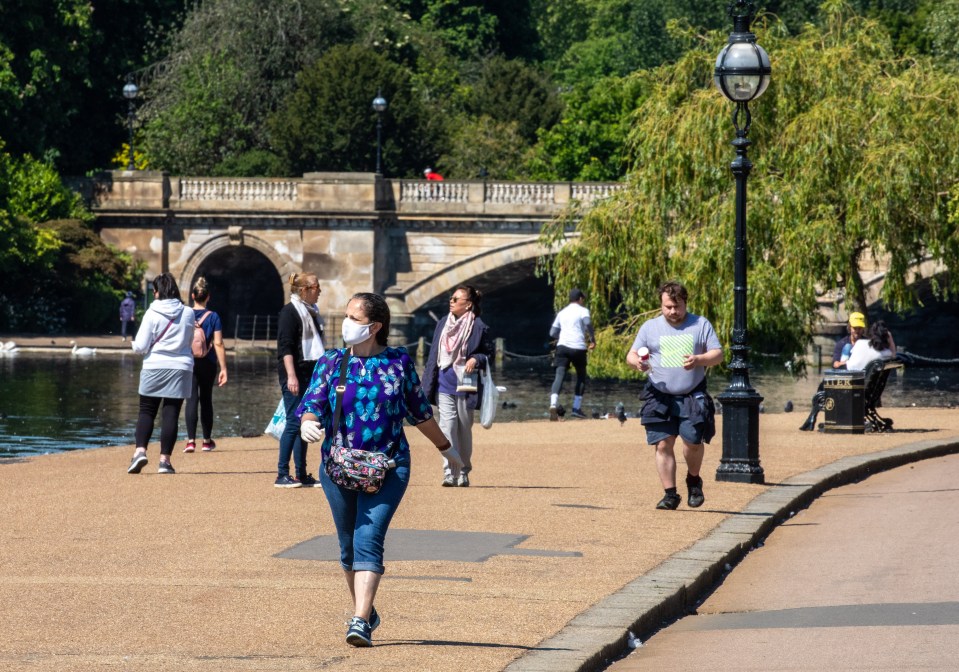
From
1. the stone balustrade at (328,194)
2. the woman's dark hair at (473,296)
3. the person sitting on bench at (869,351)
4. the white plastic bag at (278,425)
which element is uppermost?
the stone balustrade at (328,194)

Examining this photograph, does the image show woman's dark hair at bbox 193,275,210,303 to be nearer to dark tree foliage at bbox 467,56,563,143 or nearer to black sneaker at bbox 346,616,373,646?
black sneaker at bbox 346,616,373,646

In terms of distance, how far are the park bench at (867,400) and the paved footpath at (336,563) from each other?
3.86m

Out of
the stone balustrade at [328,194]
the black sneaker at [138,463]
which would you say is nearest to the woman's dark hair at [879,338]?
the black sneaker at [138,463]

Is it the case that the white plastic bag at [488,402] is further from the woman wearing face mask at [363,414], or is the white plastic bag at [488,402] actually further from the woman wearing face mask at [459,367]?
the woman wearing face mask at [363,414]

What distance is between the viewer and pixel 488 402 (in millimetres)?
13398

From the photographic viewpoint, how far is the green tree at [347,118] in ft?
191

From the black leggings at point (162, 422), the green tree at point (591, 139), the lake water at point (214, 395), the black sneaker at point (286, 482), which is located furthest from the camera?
the green tree at point (591, 139)

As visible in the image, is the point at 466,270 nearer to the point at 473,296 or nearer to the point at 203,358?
the point at 203,358

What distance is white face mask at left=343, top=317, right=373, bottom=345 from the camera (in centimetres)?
748

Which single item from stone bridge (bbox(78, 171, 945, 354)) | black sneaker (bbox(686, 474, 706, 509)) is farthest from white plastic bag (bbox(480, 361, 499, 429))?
stone bridge (bbox(78, 171, 945, 354))

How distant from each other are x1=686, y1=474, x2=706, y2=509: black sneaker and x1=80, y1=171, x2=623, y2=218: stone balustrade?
37.0 meters

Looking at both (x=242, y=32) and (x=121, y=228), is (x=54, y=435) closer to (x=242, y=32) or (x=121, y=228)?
(x=121, y=228)

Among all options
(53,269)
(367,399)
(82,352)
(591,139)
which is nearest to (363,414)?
(367,399)

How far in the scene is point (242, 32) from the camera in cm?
5984
